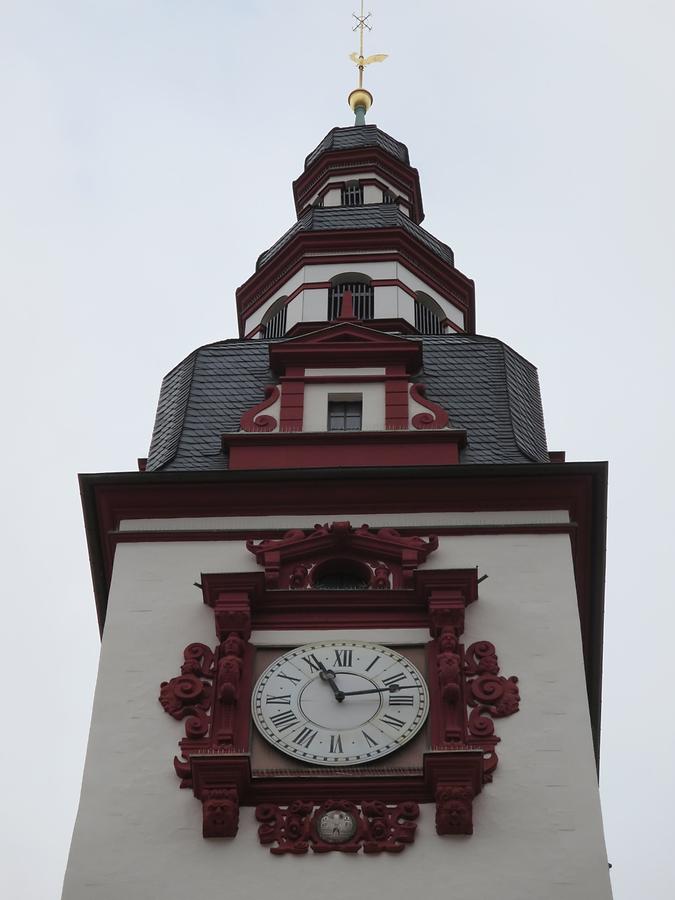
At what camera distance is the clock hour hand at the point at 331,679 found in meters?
25.2

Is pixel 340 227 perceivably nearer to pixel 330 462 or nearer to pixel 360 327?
pixel 360 327

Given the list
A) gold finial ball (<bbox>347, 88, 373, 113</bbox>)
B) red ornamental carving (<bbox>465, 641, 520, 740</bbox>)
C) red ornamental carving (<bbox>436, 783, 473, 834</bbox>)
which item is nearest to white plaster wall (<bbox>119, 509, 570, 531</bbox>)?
red ornamental carving (<bbox>465, 641, 520, 740</bbox>)

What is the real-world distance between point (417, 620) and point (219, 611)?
7.53ft

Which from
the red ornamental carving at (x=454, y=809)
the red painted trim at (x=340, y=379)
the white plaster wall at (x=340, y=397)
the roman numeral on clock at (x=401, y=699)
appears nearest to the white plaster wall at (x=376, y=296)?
the red painted trim at (x=340, y=379)

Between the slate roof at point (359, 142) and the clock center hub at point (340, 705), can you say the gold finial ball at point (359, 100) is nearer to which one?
the slate roof at point (359, 142)

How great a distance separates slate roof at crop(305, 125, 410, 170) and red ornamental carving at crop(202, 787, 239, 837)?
67.9 feet

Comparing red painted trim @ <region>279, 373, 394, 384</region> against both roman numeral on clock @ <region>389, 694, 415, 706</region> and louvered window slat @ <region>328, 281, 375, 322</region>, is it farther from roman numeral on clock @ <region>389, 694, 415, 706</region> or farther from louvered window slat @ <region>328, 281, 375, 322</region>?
roman numeral on clock @ <region>389, 694, 415, 706</region>

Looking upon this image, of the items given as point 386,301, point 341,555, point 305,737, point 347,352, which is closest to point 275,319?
point 386,301

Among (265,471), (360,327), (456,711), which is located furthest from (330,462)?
(456,711)

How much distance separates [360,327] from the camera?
31.8 meters

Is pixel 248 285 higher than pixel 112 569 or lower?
higher

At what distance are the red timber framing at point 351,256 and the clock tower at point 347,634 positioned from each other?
11.6 ft

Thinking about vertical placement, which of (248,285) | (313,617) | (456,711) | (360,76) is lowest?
(456,711)

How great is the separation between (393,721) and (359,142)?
20018 mm
